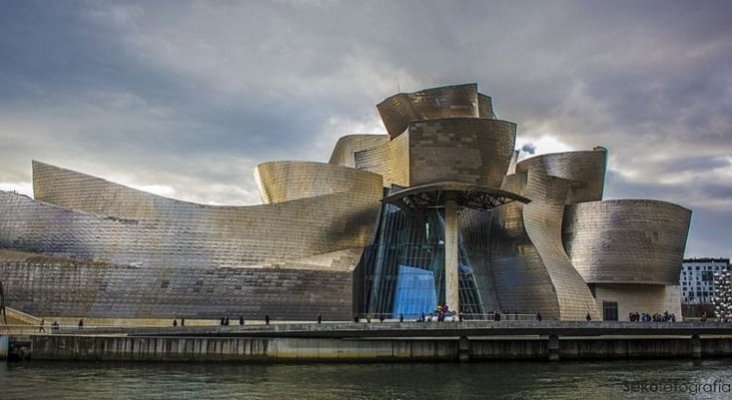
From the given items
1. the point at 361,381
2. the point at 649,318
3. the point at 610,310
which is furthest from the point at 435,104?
the point at 361,381

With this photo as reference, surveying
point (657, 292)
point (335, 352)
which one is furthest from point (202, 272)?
point (657, 292)

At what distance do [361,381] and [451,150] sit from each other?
1922cm

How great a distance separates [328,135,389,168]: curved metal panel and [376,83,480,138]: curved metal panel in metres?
5.91

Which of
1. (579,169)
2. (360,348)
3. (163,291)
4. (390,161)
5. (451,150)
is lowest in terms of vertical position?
(360,348)

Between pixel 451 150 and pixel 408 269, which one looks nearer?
pixel 451 150

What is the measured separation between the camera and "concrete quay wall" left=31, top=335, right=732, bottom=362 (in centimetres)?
2550

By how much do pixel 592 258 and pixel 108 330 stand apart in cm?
2941

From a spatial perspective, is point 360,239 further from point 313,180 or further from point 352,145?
point 352,145

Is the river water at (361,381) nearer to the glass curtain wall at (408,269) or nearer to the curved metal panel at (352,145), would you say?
the glass curtain wall at (408,269)

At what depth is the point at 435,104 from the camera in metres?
40.5

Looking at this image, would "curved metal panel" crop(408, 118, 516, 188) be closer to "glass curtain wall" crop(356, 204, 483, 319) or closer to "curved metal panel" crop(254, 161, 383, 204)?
"curved metal panel" crop(254, 161, 383, 204)

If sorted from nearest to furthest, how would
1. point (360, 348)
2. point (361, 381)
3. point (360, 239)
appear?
1. point (361, 381)
2. point (360, 348)
3. point (360, 239)

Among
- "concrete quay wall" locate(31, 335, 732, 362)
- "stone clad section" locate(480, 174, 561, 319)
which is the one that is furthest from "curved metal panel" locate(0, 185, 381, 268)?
"stone clad section" locate(480, 174, 561, 319)

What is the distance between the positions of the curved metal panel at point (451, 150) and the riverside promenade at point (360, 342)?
10034 millimetres
